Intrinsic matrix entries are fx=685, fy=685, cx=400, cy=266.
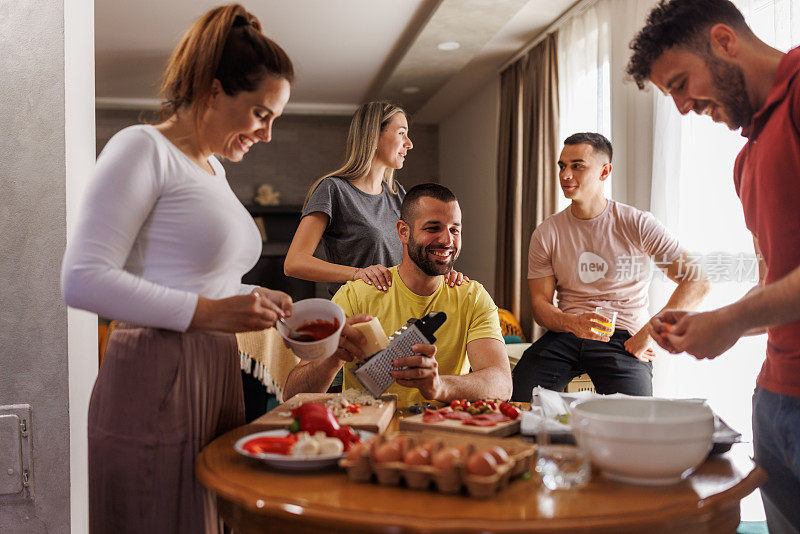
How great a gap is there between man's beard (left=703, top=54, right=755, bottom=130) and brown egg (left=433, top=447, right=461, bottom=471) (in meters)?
0.84

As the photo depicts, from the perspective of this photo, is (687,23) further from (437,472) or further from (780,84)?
(437,472)

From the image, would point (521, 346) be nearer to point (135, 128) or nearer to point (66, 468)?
point (66, 468)

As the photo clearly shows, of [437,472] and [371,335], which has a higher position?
[371,335]

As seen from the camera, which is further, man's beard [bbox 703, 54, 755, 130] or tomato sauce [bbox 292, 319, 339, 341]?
tomato sauce [bbox 292, 319, 339, 341]

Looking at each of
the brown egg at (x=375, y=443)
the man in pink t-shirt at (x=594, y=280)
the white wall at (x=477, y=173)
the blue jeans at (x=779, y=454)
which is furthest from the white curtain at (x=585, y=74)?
the brown egg at (x=375, y=443)

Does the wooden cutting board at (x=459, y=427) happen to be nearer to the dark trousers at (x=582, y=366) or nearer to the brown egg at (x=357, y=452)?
the brown egg at (x=357, y=452)

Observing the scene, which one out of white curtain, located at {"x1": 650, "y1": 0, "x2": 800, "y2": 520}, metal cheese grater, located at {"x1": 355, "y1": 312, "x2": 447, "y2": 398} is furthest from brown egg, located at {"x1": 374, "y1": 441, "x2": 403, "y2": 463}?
white curtain, located at {"x1": 650, "y1": 0, "x2": 800, "y2": 520}

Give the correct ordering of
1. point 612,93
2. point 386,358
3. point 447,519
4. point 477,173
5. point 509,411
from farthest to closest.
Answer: point 477,173 → point 612,93 → point 386,358 → point 509,411 → point 447,519

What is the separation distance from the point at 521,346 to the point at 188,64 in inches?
128

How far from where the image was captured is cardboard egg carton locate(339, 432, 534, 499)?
998mm

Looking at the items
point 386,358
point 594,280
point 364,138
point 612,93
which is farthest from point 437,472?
point 612,93

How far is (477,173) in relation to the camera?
21.3ft

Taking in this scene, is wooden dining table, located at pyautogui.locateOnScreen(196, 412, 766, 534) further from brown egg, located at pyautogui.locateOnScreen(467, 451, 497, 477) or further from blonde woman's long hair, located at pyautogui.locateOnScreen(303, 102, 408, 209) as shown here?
blonde woman's long hair, located at pyautogui.locateOnScreen(303, 102, 408, 209)

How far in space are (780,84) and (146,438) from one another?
50.7 inches
